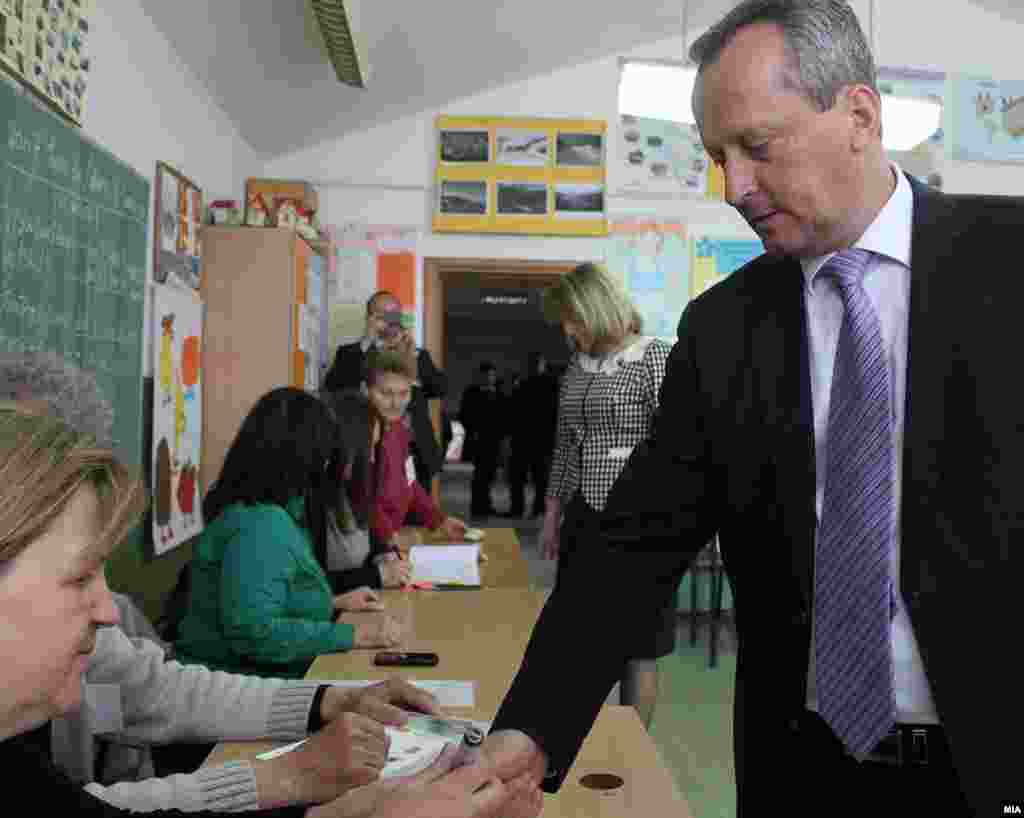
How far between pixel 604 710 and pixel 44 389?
99cm

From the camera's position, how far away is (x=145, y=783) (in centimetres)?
130

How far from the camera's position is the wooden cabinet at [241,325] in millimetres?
4184

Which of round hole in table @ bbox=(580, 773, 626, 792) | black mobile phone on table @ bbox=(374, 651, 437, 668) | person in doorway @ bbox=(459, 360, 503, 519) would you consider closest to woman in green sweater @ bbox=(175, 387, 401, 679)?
black mobile phone on table @ bbox=(374, 651, 437, 668)

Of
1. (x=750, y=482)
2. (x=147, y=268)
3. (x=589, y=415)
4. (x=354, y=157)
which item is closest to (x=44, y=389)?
(x=750, y=482)

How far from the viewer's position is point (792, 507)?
104 cm

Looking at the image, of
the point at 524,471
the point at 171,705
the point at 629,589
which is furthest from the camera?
the point at 524,471

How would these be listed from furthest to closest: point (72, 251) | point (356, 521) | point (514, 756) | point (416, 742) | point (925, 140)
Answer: point (925, 140) → point (356, 521) → point (72, 251) → point (416, 742) → point (514, 756)

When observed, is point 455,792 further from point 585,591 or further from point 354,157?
point 354,157

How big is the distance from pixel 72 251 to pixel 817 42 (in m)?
2.27

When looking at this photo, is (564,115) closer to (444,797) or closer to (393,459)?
(393,459)

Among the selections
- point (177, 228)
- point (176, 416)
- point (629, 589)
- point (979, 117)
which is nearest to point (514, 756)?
point (629, 589)

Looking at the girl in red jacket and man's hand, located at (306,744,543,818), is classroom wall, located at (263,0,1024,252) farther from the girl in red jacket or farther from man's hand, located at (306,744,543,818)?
man's hand, located at (306,744,543,818)

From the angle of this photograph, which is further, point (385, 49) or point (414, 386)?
point (414, 386)

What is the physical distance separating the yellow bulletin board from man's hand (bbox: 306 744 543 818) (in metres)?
4.60
